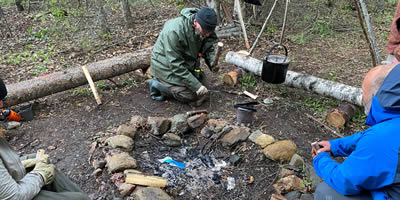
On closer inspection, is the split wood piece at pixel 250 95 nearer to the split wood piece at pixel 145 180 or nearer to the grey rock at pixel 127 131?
the grey rock at pixel 127 131

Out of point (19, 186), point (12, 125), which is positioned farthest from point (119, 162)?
point (12, 125)

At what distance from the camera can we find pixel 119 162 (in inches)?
116

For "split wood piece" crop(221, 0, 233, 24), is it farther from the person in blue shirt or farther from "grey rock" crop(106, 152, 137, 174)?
the person in blue shirt

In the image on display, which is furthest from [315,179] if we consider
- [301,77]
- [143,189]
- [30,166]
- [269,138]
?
[30,166]

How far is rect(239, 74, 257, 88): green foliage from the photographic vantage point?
5.09 metres

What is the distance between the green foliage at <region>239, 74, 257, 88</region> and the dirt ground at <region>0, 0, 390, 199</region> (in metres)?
0.09

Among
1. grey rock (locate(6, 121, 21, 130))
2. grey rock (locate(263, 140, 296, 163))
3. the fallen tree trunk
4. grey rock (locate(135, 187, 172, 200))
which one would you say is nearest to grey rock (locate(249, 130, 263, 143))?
grey rock (locate(263, 140, 296, 163))

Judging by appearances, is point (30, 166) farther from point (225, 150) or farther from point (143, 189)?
point (225, 150)

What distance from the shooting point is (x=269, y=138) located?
3404 mm

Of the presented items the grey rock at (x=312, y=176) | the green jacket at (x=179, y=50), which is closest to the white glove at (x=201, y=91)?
the green jacket at (x=179, y=50)

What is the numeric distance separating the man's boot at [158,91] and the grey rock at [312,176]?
96.9 inches

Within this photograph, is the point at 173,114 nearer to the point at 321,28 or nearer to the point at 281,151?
the point at 281,151

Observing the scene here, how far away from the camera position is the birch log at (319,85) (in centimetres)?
411

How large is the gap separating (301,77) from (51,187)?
4.01 m
